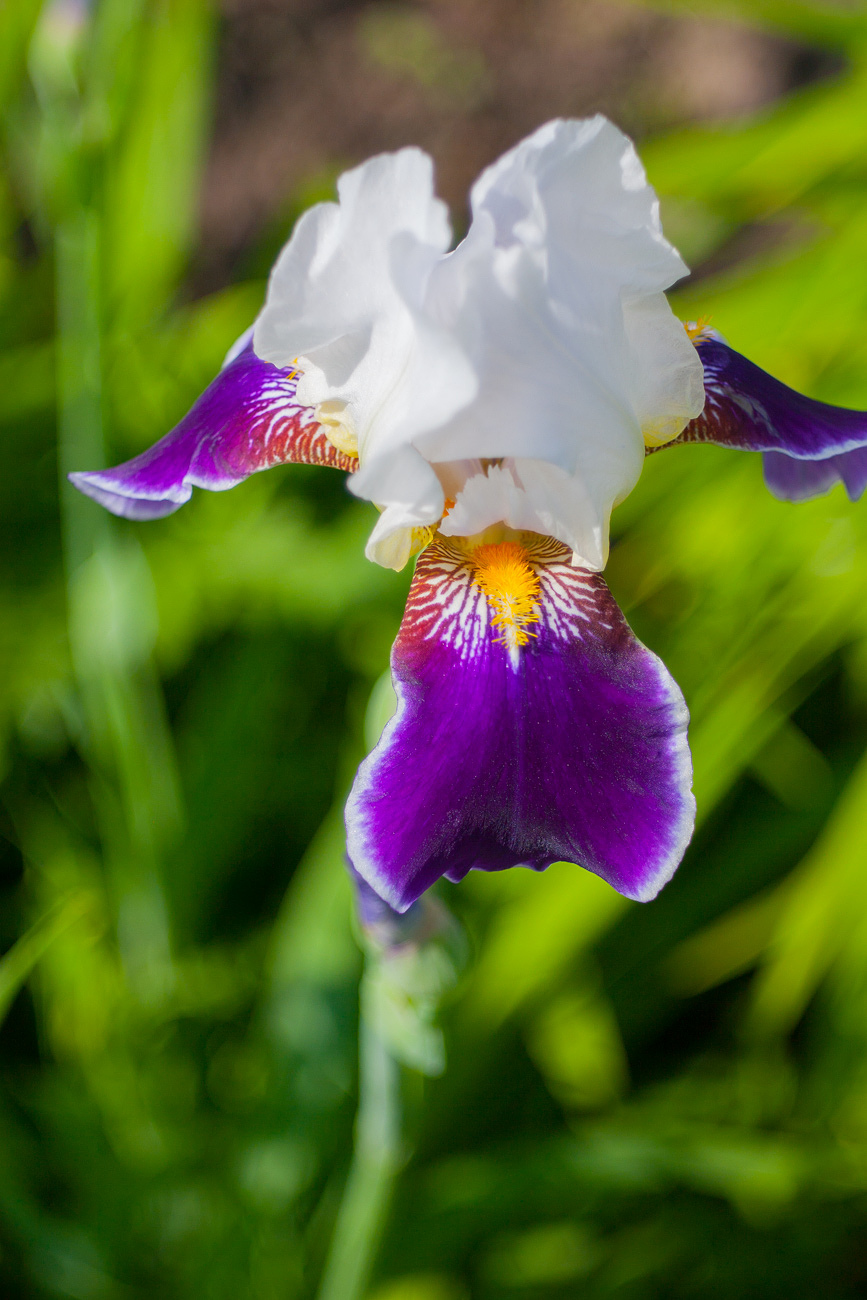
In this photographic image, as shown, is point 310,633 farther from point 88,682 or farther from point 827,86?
point 827,86

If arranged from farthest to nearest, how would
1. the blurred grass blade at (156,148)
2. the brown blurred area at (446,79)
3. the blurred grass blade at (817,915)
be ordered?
the brown blurred area at (446,79) < the blurred grass blade at (156,148) < the blurred grass blade at (817,915)

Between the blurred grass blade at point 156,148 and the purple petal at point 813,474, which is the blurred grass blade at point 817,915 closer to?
the purple petal at point 813,474

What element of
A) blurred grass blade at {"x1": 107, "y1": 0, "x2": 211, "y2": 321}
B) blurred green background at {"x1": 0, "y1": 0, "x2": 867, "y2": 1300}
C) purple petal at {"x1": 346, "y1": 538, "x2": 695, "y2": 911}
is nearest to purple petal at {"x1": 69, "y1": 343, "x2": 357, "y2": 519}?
purple petal at {"x1": 346, "y1": 538, "x2": 695, "y2": 911}

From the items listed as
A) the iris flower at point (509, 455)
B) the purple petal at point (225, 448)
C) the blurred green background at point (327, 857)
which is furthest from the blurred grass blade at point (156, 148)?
the iris flower at point (509, 455)

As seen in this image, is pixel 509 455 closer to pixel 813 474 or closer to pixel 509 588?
pixel 509 588

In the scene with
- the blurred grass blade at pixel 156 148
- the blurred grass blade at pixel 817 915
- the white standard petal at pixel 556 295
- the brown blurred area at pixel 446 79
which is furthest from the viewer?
the brown blurred area at pixel 446 79

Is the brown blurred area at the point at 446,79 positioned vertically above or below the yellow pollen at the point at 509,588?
above

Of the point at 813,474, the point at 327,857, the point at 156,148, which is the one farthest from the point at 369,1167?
the point at 156,148

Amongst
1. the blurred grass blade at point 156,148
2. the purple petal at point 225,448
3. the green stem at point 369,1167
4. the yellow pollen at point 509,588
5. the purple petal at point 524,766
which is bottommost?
the green stem at point 369,1167
